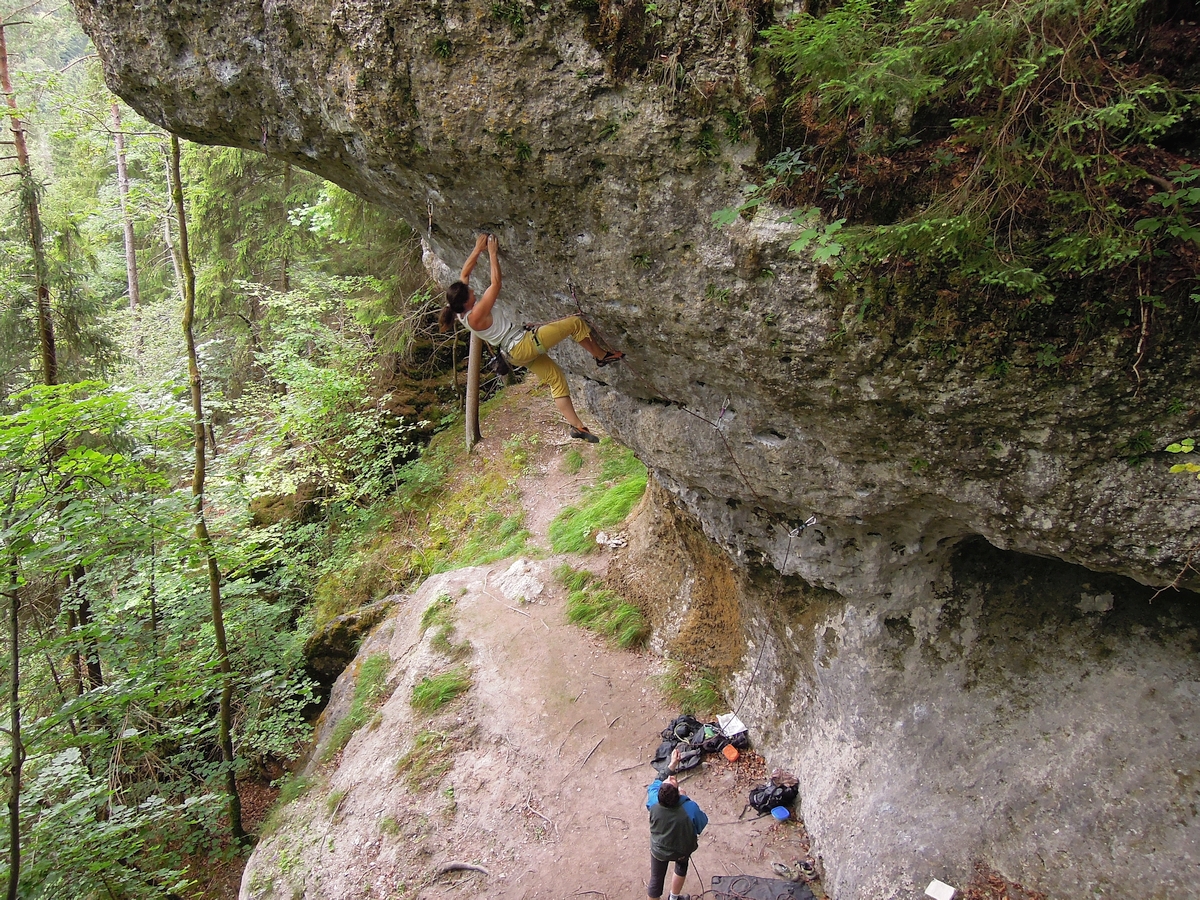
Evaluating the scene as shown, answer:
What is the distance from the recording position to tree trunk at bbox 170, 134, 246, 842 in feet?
25.7

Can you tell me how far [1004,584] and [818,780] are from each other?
2578 mm

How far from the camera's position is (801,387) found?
431 centimetres

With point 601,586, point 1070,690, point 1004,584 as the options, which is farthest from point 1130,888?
point 601,586

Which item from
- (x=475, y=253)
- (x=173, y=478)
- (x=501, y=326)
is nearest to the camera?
(x=475, y=253)

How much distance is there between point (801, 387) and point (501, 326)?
269 centimetres

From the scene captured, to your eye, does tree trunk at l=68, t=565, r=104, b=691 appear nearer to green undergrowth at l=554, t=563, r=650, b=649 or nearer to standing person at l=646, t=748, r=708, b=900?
green undergrowth at l=554, t=563, r=650, b=649

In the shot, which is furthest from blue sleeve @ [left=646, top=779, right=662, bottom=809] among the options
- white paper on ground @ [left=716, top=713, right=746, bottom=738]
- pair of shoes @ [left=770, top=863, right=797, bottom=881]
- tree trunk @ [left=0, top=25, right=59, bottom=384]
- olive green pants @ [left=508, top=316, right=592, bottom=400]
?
tree trunk @ [left=0, top=25, right=59, bottom=384]

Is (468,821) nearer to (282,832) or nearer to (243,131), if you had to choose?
(282,832)

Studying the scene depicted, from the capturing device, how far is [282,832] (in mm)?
7840

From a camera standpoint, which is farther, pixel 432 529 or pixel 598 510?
pixel 432 529

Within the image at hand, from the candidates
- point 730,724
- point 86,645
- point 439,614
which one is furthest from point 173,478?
point 730,724

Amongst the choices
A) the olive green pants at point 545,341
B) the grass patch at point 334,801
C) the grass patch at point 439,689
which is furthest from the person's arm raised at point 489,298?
the grass patch at point 334,801

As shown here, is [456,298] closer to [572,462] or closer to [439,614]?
[439,614]

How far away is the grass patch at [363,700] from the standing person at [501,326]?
605 centimetres
